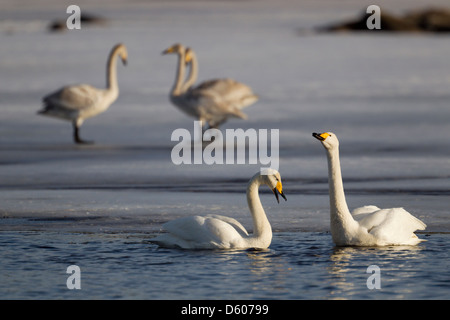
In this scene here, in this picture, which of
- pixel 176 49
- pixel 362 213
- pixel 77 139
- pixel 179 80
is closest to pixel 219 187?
pixel 362 213

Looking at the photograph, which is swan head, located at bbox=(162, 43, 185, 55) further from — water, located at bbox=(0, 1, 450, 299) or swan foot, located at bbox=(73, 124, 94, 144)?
Answer: swan foot, located at bbox=(73, 124, 94, 144)

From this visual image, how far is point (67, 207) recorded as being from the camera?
36.7ft

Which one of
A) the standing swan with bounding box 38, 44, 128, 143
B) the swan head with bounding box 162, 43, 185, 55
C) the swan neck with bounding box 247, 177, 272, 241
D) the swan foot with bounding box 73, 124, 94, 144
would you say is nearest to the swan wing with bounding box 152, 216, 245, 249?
the swan neck with bounding box 247, 177, 272, 241

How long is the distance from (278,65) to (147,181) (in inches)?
796

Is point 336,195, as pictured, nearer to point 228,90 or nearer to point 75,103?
point 75,103

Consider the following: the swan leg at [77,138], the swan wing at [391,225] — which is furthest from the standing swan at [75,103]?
the swan wing at [391,225]

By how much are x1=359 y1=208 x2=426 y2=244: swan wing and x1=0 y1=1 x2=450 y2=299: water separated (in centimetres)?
14

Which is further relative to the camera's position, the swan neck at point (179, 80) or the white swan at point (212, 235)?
the swan neck at point (179, 80)

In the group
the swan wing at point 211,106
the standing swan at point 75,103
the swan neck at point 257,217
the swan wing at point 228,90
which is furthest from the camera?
the swan wing at point 228,90

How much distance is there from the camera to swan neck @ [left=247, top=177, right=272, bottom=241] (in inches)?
353

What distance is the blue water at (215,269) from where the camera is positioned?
290 inches

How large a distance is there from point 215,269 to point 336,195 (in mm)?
1602

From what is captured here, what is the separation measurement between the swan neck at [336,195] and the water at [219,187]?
1.07 feet

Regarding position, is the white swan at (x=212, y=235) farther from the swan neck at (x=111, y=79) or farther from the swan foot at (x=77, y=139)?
the swan neck at (x=111, y=79)
